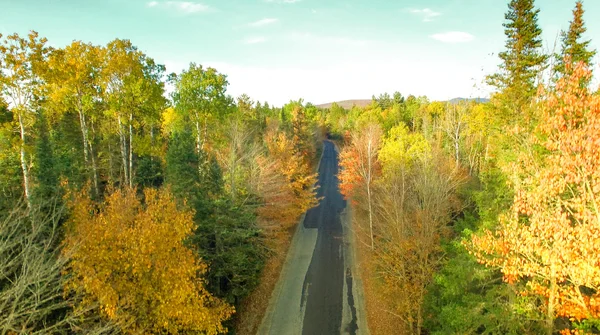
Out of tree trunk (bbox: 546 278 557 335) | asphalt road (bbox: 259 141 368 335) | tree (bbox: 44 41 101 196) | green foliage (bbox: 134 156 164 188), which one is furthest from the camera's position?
green foliage (bbox: 134 156 164 188)

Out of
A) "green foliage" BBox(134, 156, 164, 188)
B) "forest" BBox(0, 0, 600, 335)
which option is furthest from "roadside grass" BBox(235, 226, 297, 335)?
"green foliage" BBox(134, 156, 164, 188)

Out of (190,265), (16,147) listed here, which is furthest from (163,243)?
(16,147)

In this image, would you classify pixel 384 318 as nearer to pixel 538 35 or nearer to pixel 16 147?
pixel 16 147

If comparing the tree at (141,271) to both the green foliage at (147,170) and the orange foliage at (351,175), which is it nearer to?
the green foliage at (147,170)

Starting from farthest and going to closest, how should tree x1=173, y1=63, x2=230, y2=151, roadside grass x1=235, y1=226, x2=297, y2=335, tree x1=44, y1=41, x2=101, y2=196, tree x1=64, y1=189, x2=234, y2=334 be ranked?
tree x1=173, y1=63, x2=230, y2=151, roadside grass x1=235, y1=226, x2=297, y2=335, tree x1=44, y1=41, x2=101, y2=196, tree x1=64, y1=189, x2=234, y2=334

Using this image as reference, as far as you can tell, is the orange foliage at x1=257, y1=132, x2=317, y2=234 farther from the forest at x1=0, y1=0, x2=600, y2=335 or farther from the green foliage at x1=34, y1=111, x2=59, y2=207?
the green foliage at x1=34, y1=111, x2=59, y2=207

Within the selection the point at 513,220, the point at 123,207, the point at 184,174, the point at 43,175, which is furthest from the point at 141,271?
the point at 513,220

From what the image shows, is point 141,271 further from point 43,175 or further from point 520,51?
point 520,51
